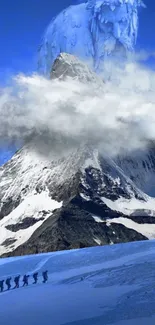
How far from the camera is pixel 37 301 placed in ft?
267

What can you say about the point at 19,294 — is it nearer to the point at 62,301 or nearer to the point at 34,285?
the point at 34,285

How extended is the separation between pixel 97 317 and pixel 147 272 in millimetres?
38984

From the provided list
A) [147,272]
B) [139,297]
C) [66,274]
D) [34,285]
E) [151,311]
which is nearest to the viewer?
[151,311]

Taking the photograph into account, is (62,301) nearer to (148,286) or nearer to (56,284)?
(148,286)

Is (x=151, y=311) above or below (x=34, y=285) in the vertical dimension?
below

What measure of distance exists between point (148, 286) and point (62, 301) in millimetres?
13471

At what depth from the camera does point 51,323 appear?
60.9 m

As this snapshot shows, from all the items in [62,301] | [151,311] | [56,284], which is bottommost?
[151,311]

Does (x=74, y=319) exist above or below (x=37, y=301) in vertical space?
below

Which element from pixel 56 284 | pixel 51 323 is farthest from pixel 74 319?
pixel 56 284

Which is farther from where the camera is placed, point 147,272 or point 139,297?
point 147,272

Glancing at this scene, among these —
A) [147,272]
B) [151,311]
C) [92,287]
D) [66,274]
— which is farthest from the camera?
[66,274]

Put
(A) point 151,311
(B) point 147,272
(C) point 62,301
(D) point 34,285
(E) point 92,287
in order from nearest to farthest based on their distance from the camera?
(A) point 151,311
(C) point 62,301
(E) point 92,287
(B) point 147,272
(D) point 34,285

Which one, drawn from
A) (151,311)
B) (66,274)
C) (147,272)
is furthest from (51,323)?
(66,274)
